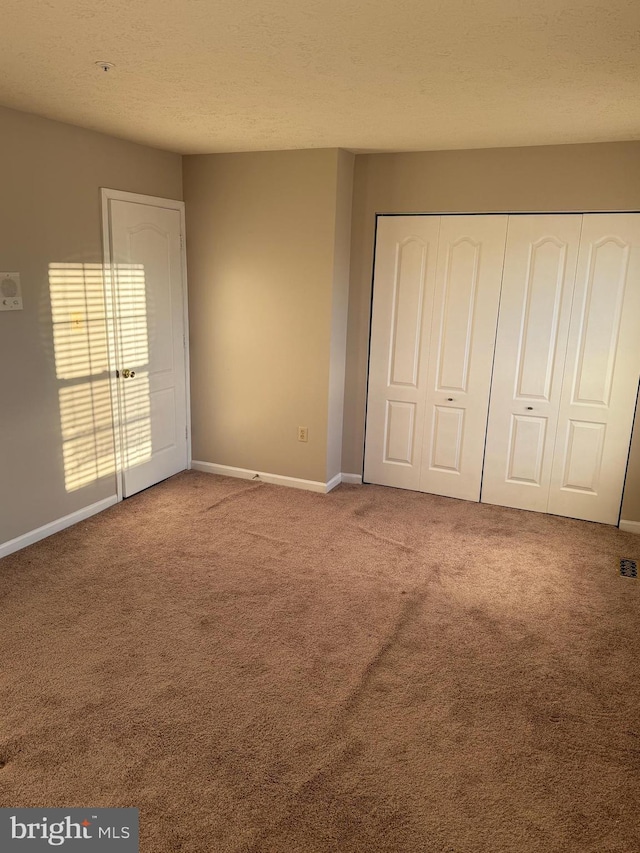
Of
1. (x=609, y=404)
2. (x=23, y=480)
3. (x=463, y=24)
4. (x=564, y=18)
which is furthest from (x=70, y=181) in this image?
(x=609, y=404)

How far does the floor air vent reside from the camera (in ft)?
12.1

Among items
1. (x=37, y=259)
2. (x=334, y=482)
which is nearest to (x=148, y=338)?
(x=37, y=259)

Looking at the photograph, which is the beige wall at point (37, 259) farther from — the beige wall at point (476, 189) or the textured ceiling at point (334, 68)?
the beige wall at point (476, 189)

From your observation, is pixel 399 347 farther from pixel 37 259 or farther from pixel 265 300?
pixel 37 259

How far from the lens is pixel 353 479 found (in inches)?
201

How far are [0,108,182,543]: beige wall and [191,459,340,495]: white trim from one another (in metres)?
1.33

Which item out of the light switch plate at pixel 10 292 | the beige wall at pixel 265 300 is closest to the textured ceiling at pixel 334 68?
the beige wall at pixel 265 300

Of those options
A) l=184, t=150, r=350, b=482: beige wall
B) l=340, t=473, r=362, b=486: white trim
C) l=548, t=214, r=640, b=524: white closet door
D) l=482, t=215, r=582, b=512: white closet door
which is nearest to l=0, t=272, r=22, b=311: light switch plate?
l=184, t=150, r=350, b=482: beige wall

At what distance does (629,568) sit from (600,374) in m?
1.27

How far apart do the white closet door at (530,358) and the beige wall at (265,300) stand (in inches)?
47.5

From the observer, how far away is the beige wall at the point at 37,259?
3.54 meters

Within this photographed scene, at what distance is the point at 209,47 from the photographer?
2396 millimetres

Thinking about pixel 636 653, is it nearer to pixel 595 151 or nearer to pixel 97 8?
pixel 595 151

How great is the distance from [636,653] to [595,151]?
296 centimetres
